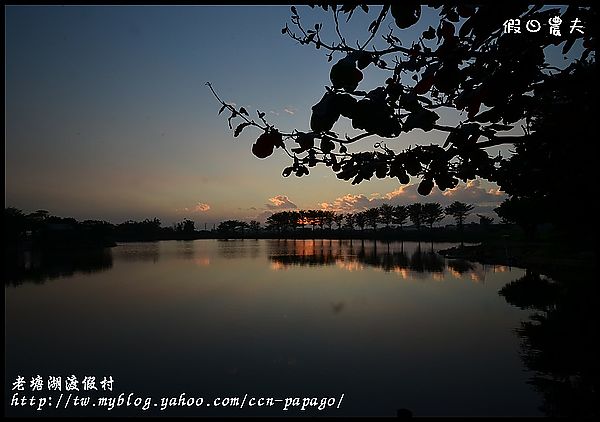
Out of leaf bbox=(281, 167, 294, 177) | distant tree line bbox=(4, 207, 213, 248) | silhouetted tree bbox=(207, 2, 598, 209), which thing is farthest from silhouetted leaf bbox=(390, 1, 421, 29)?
distant tree line bbox=(4, 207, 213, 248)

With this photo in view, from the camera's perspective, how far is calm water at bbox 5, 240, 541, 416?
7578 millimetres

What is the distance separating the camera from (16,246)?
48.6 metres

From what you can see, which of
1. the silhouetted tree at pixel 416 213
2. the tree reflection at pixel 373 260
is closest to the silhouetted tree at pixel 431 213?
the silhouetted tree at pixel 416 213

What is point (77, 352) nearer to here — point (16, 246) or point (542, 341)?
point (542, 341)

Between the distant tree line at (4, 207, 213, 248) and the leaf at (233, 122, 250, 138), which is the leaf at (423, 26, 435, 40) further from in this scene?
the distant tree line at (4, 207, 213, 248)

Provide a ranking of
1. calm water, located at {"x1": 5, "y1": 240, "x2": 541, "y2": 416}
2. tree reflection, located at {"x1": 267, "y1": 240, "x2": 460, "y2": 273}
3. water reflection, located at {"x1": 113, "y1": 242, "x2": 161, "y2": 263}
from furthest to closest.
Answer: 1. water reflection, located at {"x1": 113, "y1": 242, "x2": 161, "y2": 263}
2. tree reflection, located at {"x1": 267, "y1": 240, "x2": 460, "y2": 273}
3. calm water, located at {"x1": 5, "y1": 240, "x2": 541, "y2": 416}

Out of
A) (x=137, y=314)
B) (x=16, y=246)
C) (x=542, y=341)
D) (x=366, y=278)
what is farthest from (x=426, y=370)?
(x=16, y=246)

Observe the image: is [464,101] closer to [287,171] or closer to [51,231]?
[287,171]

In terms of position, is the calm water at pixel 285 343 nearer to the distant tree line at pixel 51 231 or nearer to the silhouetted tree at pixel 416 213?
the distant tree line at pixel 51 231

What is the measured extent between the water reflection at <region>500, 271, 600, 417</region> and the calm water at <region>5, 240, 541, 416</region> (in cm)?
38

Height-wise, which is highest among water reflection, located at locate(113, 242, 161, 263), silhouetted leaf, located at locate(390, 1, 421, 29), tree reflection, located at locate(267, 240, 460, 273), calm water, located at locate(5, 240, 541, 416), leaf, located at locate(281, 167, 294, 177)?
silhouetted leaf, located at locate(390, 1, 421, 29)

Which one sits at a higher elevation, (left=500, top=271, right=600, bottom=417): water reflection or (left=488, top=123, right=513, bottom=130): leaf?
(left=488, top=123, right=513, bottom=130): leaf

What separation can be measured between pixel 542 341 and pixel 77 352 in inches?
512

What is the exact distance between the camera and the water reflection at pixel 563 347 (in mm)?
6686
